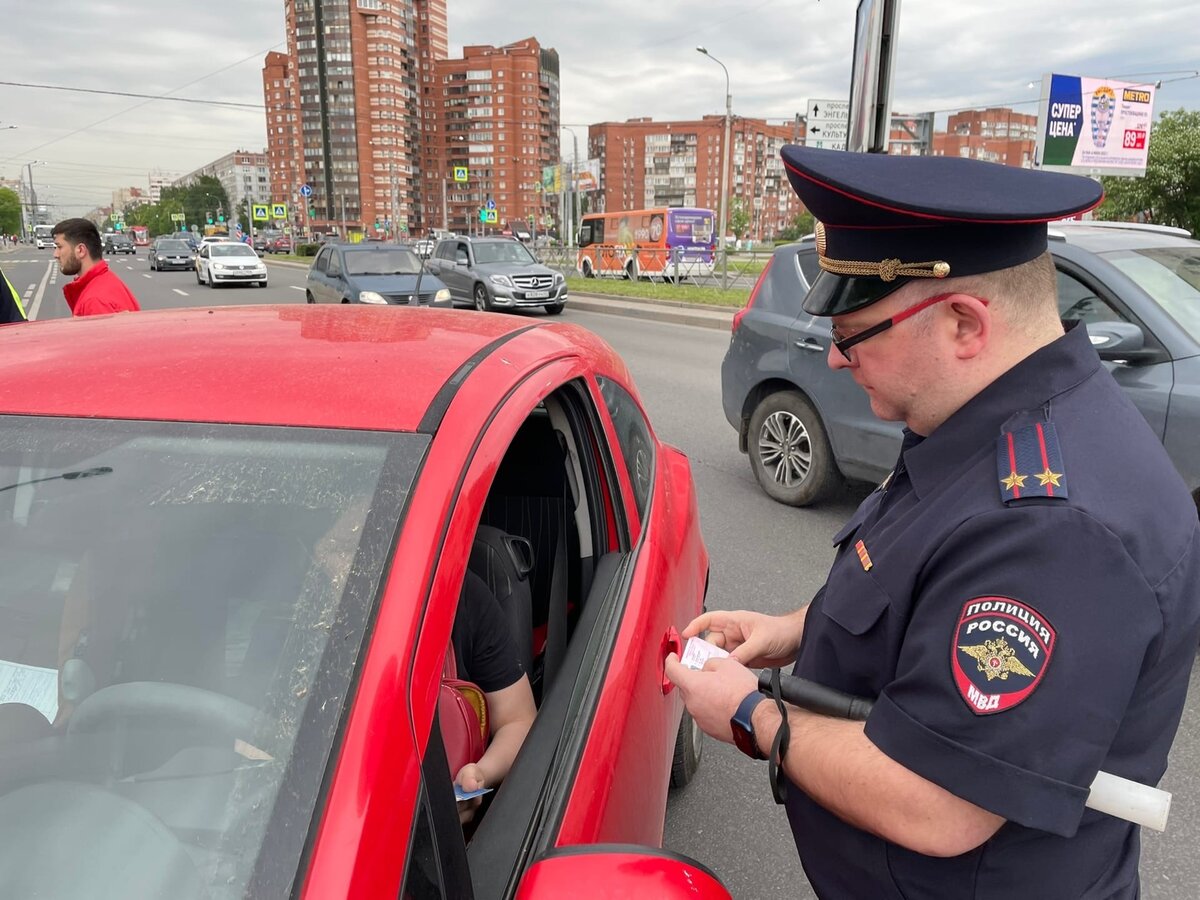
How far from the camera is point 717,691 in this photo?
1350 millimetres

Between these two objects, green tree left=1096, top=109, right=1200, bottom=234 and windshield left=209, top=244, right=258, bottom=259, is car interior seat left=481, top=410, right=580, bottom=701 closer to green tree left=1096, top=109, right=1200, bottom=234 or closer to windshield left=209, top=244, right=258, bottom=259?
green tree left=1096, top=109, right=1200, bottom=234

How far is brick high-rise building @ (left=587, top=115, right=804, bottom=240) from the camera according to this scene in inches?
4532

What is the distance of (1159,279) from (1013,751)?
3893 millimetres

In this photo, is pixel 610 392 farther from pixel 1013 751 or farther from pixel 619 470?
pixel 1013 751

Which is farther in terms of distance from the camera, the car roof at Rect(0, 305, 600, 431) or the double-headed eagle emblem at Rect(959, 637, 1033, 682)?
the car roof at Rect(0, 305, 600, 431)

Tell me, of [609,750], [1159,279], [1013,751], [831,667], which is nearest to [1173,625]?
[1013,751]

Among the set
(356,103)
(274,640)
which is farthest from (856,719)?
(356,103)

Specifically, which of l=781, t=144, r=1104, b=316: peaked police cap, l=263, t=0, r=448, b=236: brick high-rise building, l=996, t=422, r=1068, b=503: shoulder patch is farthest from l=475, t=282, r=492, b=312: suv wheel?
l=263, t=0, r=448, b=236: brick high-rise building

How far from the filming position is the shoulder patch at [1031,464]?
3.40 feet

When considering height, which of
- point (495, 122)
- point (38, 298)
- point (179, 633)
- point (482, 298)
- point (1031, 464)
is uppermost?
point (495, 122)

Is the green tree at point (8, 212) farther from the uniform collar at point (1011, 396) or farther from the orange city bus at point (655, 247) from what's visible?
the uniform collar at point (1011, 396)

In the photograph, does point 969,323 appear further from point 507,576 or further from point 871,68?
point 871,68

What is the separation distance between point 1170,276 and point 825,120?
15605 millimetres

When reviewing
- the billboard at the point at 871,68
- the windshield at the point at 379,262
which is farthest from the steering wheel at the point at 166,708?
the windshield at the point at 379,262
